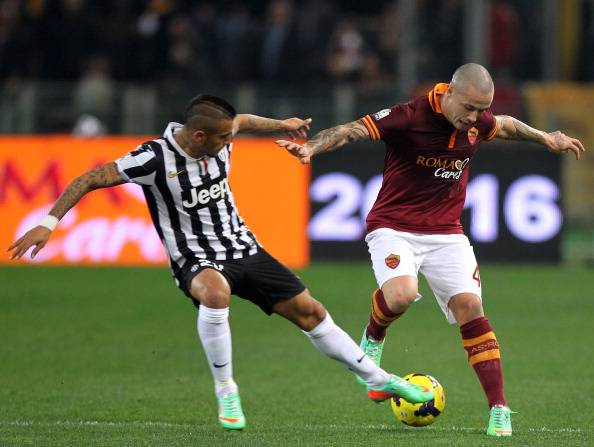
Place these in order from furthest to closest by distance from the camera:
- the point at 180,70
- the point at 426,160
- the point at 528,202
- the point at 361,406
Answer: the point at 180,70
the point at 528,202
the point at 361,406
the point at 426,160

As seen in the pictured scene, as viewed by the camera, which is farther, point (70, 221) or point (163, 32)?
point (163, 32)

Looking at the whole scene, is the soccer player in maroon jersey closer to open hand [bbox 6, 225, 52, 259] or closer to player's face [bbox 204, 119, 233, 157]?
player's face [bbox 204, 119, 233, 157]

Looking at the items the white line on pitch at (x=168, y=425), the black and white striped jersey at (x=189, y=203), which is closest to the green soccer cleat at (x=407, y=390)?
the white line on pitch at (x=168, y=425)

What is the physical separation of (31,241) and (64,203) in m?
0.31

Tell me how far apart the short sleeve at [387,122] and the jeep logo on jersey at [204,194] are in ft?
3.01

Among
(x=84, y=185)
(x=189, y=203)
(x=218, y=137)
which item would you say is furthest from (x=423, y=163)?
(x=84, y=185)

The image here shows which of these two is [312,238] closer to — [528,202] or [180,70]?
[528,202]

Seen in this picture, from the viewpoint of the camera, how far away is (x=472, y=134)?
7734 mm

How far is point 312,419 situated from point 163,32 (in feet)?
42.3

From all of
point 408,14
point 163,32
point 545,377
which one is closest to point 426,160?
point 545,377

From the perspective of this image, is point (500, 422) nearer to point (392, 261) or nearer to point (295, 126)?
point (392, 261)

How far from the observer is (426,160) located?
7738mm

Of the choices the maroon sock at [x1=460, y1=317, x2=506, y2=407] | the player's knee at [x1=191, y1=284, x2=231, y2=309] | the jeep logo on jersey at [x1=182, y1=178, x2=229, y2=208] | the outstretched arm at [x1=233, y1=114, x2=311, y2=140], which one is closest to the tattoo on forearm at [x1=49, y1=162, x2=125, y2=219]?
the jeep logo on jersey at [x1=182, y1=178, x2=229, y2=208]

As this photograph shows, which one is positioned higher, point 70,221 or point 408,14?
point 408,14
